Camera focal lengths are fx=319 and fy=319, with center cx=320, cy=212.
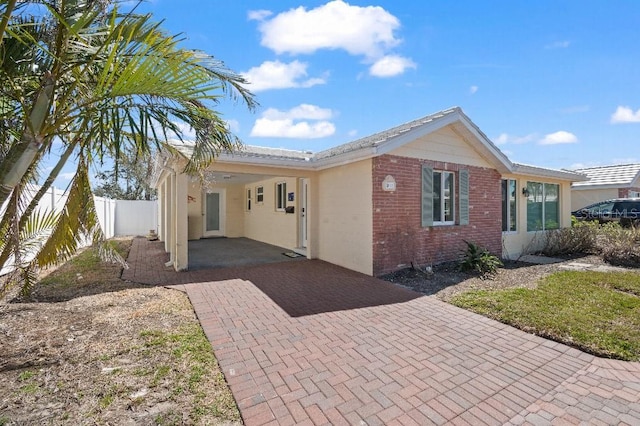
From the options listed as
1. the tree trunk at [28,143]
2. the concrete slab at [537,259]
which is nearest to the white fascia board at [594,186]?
the concrete slab at [537,259]

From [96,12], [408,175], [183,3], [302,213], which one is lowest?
[302,213]

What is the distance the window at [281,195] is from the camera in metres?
13.9

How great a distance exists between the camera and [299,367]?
3777mm

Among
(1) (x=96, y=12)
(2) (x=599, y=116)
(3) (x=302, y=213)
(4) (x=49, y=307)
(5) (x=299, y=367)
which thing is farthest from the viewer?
(2) (x=599, y=116)

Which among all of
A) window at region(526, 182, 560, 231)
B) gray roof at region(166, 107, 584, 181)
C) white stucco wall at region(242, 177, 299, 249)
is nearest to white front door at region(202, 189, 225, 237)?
white stucco wall at region(242, 177, 299, 249)

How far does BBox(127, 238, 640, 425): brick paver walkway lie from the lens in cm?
301

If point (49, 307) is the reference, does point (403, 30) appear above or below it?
above

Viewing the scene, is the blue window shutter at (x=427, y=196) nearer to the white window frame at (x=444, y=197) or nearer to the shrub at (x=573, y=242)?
the white window frame at (x=444, y=197)

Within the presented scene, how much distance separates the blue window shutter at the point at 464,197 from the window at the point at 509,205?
298 cm

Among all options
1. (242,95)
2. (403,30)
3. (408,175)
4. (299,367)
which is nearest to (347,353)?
(299,367)

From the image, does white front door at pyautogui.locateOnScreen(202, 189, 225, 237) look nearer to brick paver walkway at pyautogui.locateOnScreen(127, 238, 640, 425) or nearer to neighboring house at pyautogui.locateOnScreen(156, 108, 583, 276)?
neighboring house at pyautogui.locateOnScreen(156, 108, 583, 276)

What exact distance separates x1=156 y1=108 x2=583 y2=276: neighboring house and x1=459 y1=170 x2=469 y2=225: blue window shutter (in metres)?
0.03

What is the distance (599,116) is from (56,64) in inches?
836

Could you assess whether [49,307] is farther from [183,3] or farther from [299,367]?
[183,3]
